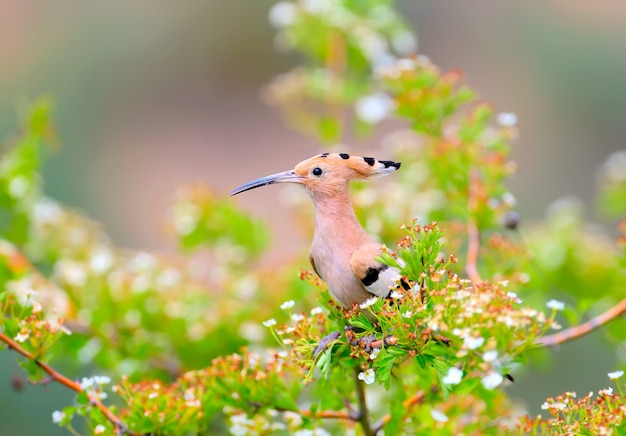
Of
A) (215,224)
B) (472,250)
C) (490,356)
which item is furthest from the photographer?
(215,224)

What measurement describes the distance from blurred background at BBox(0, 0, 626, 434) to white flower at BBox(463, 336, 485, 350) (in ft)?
12.0

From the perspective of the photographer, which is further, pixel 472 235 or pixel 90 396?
pixel 472 235

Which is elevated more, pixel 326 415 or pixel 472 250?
pixel 472 250

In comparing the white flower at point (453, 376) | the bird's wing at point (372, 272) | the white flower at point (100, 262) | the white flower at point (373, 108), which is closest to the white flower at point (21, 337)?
the bird's wing at point (372, 272)

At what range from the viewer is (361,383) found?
141cm

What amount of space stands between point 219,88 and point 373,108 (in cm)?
434

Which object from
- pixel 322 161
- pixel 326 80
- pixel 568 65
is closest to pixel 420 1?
pixel 568 65

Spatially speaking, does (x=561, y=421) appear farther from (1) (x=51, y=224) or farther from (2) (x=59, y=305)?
(1) (x=51, y=224)

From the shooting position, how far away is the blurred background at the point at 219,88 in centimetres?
530

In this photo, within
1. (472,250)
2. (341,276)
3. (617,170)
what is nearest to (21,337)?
(341,276)

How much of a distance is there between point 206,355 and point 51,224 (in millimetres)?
599

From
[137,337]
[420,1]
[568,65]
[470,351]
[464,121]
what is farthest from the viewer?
[420,1]

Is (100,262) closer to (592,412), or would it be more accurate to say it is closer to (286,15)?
(286,15)

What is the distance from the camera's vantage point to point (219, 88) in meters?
6.39
